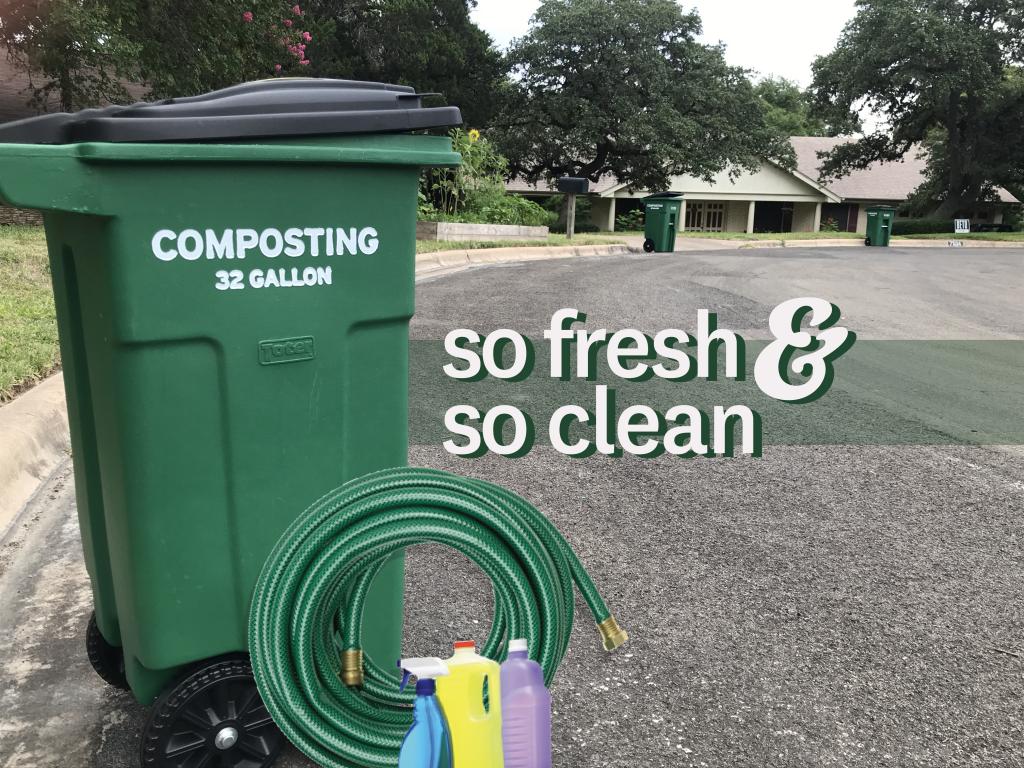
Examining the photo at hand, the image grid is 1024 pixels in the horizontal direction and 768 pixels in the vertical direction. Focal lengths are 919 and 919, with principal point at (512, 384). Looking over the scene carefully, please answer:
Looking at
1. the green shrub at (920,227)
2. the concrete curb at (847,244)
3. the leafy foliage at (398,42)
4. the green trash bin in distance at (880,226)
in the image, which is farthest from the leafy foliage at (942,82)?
the leafy foliage at (398,42)

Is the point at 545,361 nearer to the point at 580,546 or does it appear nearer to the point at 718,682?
the point at 580,546

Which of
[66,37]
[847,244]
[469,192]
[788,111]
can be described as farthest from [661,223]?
[788,111]

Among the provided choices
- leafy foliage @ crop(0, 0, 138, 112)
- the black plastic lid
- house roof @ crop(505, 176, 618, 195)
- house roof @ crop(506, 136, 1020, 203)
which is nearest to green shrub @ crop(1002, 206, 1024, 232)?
house roof @ crop(506, 136, 1020, 203)

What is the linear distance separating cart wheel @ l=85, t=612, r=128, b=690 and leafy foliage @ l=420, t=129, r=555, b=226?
56.8 feet

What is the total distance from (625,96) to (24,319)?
103ft

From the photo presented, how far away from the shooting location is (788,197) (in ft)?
154

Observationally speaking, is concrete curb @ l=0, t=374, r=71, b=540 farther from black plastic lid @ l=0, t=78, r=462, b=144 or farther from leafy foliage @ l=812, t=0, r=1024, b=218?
leafy foliage @ l=812, t=0, r=1024, b=218

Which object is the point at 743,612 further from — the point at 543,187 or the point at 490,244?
the point at 543,187

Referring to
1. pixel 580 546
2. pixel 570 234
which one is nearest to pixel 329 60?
pixel 570 234

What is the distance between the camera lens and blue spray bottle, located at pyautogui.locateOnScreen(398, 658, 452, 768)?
185cm

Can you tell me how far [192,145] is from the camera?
1.87 meters

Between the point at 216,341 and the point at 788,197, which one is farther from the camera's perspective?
the point at 788,197

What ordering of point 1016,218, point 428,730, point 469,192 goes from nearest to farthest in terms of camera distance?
point 428,730
point 469,192
point 1016,218

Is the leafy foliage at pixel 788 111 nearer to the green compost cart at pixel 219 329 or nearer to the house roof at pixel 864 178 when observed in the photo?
the house roof at pixel 864 178
